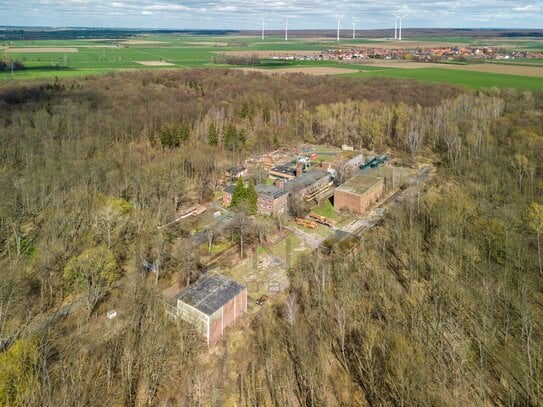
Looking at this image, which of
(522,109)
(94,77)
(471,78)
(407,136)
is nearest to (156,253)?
(407,136)

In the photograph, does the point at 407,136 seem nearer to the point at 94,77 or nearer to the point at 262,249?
the point at 262,249

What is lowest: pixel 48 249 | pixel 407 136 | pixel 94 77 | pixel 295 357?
pixel 295 357

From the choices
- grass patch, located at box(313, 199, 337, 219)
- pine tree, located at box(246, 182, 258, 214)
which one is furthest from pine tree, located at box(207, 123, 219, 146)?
grass patch, located at box(313, 199, 337, 219)

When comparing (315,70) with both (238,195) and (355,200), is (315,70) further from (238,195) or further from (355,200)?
(238,195)

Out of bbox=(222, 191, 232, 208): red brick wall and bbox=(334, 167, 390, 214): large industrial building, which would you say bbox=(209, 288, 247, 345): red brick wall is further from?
bbox=(334, 167, 390, 214): large industrial building

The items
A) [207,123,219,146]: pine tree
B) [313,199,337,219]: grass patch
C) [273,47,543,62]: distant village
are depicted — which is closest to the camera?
[313,199,337,219]: grass patch

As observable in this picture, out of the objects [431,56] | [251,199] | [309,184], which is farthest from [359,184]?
[431,56]
